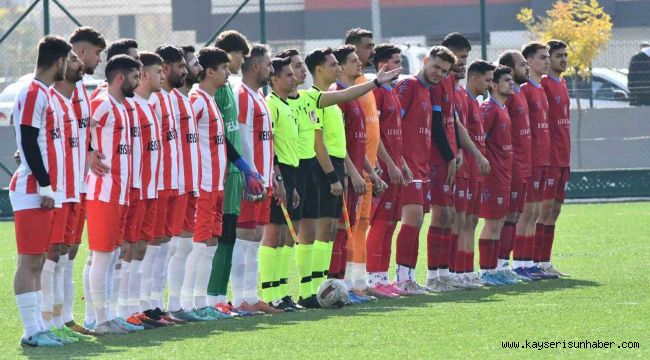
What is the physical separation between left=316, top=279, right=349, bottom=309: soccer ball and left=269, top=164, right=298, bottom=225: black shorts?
61 cm

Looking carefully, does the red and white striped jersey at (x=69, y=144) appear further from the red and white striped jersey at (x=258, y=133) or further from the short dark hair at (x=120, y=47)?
the red and white striped jersey at (x=258, y=133)

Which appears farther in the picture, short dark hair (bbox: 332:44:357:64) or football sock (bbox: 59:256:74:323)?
short dark hair (bbox: 332:44:357:64)

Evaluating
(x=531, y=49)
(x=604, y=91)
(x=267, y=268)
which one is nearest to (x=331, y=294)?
(x=267, y=268)

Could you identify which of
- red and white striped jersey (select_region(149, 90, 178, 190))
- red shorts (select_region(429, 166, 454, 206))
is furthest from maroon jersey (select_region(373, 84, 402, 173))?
red and white striped jersey (select_region(149, 90, 178, 190))

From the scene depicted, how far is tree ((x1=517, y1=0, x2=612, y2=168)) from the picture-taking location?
30.0 m

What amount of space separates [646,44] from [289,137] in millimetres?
14179

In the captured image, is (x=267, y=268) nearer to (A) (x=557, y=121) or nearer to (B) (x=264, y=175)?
(B) (x=264, y=175)

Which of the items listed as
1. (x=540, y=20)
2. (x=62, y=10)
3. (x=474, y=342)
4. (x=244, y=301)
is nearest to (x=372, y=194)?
(x=244, y=301)

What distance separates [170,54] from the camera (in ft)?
38.0

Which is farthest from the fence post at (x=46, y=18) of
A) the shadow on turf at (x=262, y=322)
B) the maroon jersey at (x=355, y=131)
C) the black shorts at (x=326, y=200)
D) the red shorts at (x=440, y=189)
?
the black shorts at (x=326, y=200)

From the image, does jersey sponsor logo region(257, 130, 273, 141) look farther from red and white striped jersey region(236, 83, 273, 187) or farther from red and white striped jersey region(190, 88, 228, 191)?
red and white striped jersey region(190, 88, 228, 191)

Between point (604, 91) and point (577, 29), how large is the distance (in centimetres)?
373

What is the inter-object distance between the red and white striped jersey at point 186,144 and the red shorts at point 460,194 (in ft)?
11.3

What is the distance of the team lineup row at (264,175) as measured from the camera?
1055 centimetres
